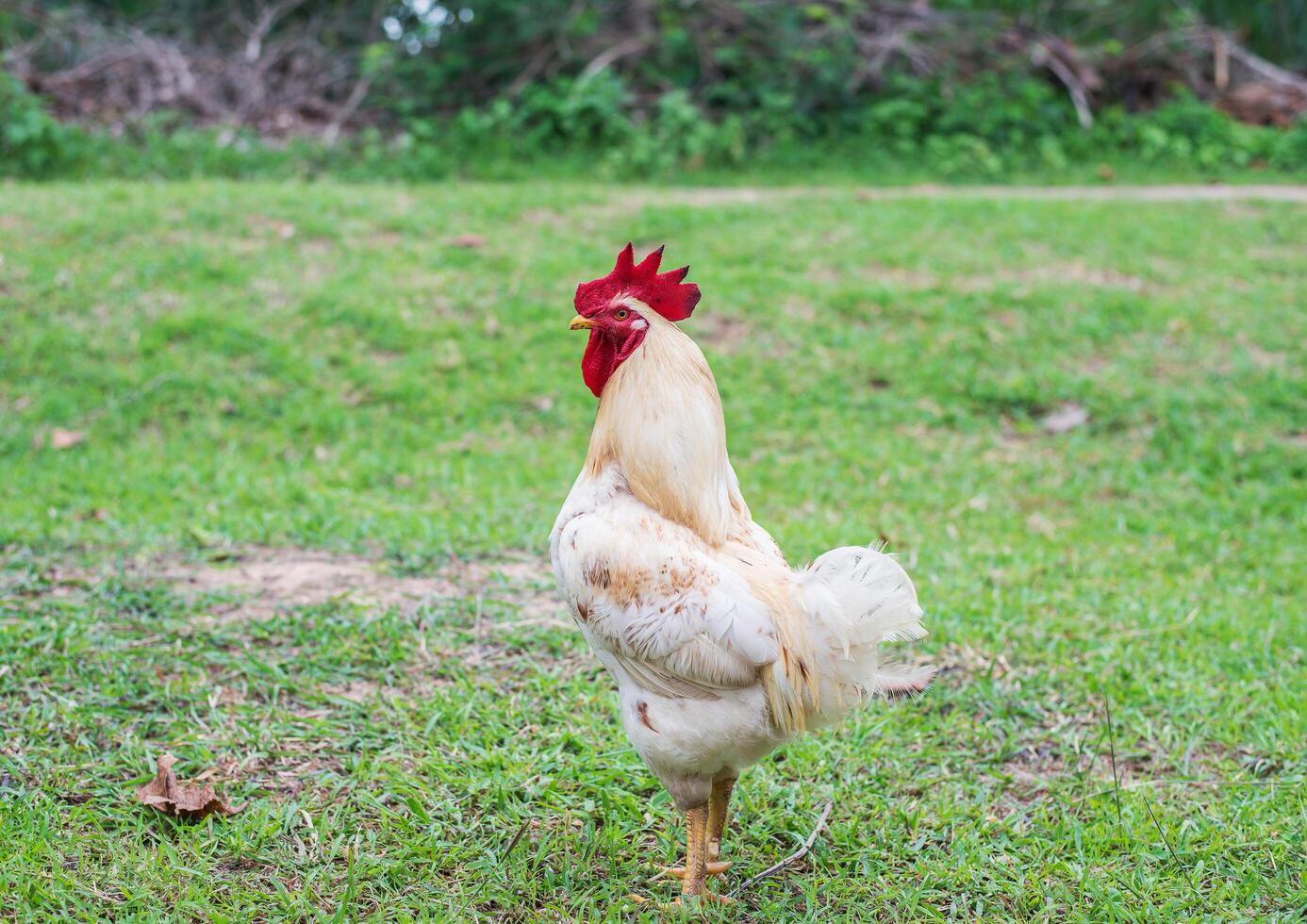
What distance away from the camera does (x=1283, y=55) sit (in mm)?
14719

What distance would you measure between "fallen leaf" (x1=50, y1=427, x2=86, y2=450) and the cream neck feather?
4731 mm

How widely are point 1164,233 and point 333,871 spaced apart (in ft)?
29.3

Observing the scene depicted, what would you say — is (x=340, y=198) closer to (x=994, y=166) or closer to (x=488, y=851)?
(x=994, y=166)

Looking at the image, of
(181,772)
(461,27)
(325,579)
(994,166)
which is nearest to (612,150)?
(461,27)

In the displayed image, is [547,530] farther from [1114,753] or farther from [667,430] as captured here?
[1114,753]

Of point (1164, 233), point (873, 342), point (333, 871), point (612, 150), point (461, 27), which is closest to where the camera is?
point (333, 871)

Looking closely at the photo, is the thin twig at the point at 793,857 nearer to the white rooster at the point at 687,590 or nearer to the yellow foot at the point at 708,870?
the yellow foot at the point at 708,870

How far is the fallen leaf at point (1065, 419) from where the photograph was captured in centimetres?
721

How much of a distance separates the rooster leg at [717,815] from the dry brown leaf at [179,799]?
1.42 meters

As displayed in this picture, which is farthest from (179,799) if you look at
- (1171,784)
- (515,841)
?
(1171,784)

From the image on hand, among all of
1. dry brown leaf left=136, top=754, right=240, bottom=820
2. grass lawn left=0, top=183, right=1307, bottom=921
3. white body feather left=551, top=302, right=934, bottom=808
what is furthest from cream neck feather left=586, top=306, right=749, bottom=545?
dry brown leaf left=136, top=754, right=240, bottom=820

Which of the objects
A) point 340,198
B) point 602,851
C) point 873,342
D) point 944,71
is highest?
point 944,71

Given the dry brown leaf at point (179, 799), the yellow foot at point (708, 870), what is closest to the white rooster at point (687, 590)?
the yellow foot at point (708, 870)

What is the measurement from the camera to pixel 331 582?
479 cm
